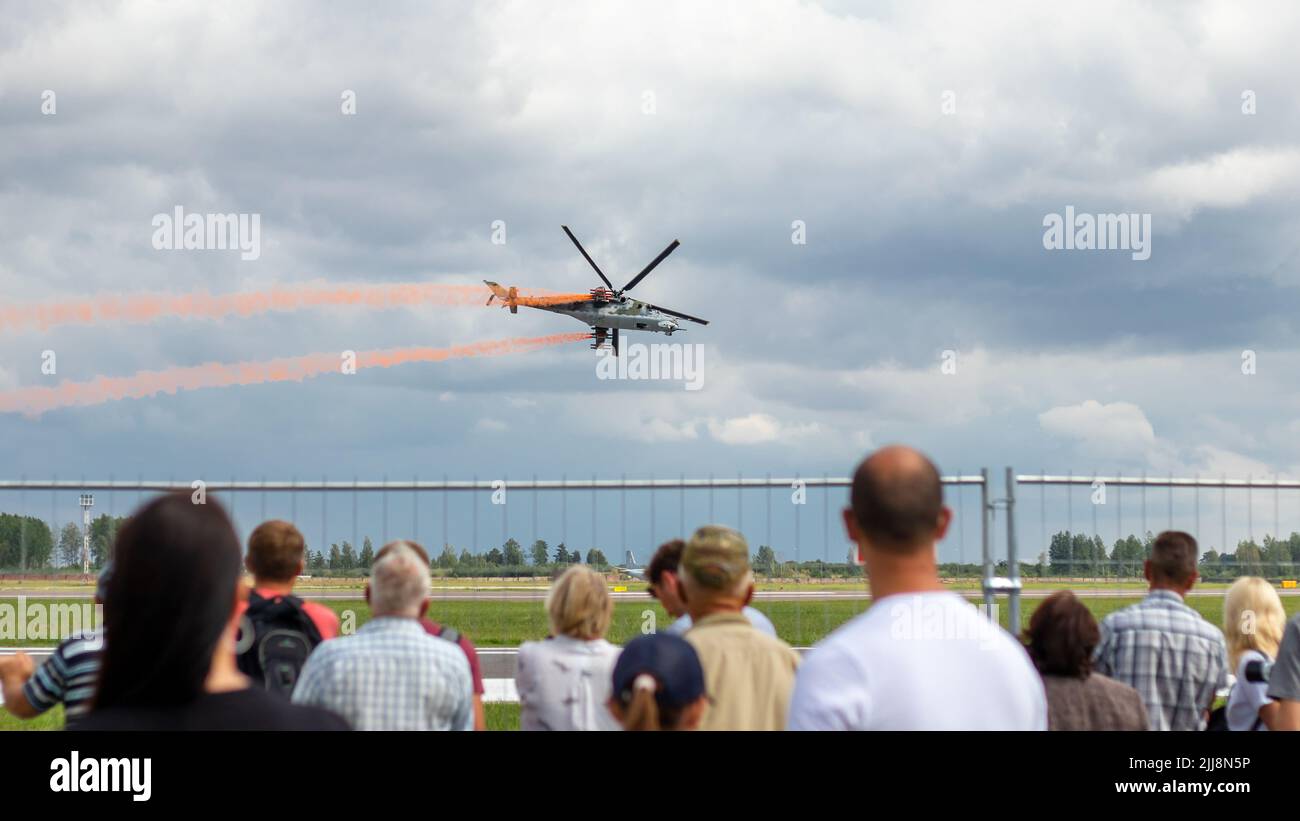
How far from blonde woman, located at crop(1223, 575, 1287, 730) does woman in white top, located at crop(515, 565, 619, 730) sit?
3.33m

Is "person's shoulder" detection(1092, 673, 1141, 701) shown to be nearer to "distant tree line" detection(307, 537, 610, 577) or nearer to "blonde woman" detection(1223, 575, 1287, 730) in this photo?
"blonde woman" detection(1223, 575, 1287, 730)

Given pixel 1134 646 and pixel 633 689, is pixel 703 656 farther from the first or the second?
pixel 1134 646

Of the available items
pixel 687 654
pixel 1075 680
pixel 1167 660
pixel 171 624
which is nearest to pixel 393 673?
pixel 687 654

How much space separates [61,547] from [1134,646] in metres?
10.3

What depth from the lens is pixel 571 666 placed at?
6.12 metres

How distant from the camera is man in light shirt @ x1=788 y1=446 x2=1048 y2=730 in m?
2.92

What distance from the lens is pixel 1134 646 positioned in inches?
257

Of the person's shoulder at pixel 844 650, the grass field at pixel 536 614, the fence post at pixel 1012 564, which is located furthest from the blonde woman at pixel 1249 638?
the person's shoulder at pixel 844 650

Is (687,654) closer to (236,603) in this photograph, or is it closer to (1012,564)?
(236,603)

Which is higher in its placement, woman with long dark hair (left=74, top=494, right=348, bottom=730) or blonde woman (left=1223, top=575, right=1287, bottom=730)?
woman with long dark hair (left=74, top=494, right=348, bottom=730)

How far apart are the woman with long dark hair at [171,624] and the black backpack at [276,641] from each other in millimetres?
3375

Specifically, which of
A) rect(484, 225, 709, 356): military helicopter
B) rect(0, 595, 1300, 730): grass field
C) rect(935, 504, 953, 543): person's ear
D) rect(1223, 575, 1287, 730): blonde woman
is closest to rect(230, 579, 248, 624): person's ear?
rect(935, 504, 953, 543): person's ear

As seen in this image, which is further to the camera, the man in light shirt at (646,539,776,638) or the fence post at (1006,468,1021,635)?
the fence post at (1006,468,1021,635)
